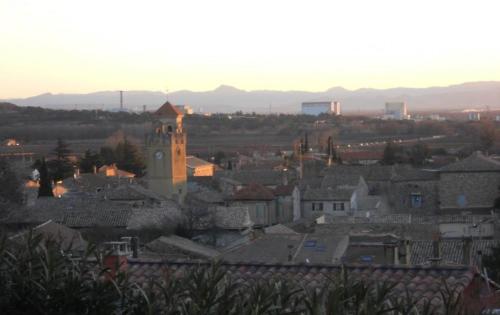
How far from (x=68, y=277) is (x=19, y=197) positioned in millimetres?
30470

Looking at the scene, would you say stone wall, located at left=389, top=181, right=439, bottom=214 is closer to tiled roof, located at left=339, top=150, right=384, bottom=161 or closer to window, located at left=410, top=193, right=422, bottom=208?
window, located at left=410, top=193, right=422, bottom=208

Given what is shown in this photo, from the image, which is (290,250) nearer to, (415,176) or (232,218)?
(232,218)

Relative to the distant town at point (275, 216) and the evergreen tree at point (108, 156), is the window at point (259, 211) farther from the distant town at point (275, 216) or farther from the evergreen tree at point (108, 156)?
the evergreen tree at point (108, 156)

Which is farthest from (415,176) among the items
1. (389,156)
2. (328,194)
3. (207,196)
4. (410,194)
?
(389,156)

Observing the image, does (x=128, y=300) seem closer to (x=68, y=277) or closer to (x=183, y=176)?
(x=68, y=277)

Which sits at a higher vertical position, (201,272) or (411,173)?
(201,272)

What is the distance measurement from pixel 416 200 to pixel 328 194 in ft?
16.7

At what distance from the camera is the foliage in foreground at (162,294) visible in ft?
26.3

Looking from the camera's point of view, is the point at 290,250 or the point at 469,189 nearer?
the point at 290,250

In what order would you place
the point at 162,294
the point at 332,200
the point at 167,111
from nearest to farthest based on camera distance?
the point at 162,294
the point at 332,200
the point at 167,111

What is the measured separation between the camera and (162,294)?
8.77 meters

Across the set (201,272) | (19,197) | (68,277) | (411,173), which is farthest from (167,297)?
(411,173)

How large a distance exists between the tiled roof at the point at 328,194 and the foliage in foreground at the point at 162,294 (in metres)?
35.4

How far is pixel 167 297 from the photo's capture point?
28.1 ft
